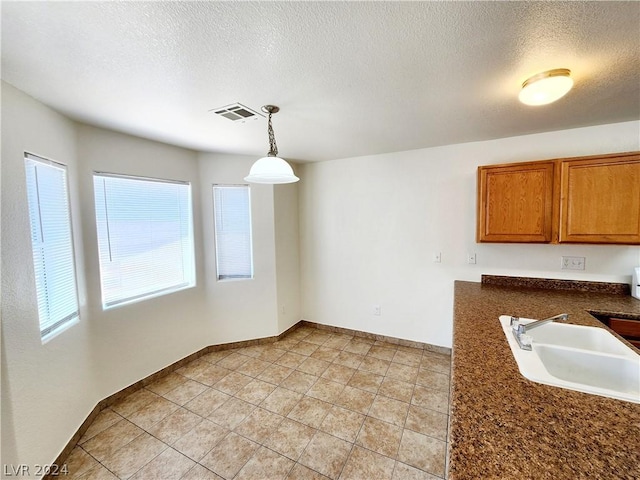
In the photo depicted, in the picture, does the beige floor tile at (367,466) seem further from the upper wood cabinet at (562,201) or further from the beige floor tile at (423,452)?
the upper wood cabinet at (562,201)

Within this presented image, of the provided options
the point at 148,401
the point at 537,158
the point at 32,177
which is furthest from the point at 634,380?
the point at 32,177

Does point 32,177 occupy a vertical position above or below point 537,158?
below

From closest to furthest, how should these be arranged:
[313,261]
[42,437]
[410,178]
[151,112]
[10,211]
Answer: [10,211] < [42,437] < [151,112] < [410,178] < [313,261]

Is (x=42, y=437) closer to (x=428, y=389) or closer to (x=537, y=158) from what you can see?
(x=428, y=389)

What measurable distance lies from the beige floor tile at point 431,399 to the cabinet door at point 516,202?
1.49 m

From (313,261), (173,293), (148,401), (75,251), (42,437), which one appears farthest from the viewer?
(313,261)

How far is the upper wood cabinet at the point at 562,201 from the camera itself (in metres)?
2.01

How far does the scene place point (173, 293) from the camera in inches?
113

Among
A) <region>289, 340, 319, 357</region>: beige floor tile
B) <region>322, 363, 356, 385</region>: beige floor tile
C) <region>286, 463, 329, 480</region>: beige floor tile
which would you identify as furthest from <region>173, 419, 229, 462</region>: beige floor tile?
<region>289, 340, 319, 357</region>: beige floor tile

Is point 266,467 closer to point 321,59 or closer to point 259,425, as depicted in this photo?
point 259,425

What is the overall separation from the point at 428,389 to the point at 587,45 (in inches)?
105

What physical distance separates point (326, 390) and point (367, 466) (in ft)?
2.71

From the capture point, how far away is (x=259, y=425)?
2.09 m

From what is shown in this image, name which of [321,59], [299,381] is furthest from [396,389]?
[321,59]
